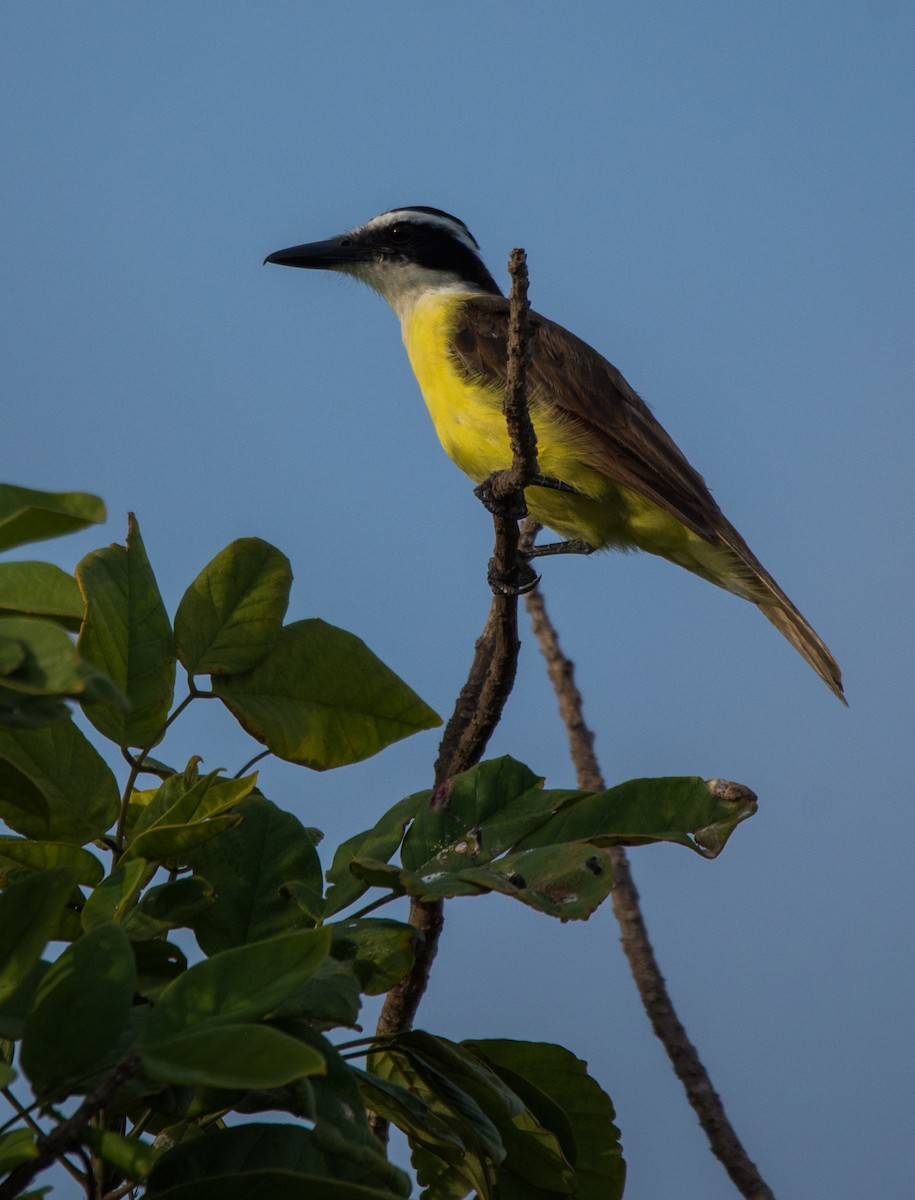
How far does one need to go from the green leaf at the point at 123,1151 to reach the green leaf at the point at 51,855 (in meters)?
0.34

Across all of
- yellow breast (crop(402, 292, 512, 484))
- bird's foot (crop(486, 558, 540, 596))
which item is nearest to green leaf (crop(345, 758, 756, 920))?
bird's foot (crop(486, 558, 540, 596))

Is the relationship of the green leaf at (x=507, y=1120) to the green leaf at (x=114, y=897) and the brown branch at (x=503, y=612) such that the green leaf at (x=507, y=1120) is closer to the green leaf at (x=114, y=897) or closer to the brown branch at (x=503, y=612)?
the green leaf at (x=114, y=897)

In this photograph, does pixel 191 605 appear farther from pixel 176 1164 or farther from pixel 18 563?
pixel 176 1164

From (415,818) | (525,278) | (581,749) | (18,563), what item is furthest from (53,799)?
(581,749)

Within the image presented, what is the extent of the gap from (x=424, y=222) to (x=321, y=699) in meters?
5.48

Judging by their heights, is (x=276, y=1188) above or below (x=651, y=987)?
below

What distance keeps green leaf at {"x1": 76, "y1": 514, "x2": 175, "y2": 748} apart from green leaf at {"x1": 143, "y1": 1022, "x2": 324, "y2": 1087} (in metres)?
0.56

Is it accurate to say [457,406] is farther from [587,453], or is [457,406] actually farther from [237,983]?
[237,983]

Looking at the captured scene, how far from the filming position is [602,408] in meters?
5.10

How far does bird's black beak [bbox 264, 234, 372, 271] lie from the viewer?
254 inches

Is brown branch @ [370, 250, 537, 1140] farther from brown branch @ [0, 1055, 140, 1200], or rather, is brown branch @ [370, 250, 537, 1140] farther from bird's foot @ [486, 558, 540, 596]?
brown branch @ [0, 1055, 140, 1200]

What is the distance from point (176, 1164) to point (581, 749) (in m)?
2.10

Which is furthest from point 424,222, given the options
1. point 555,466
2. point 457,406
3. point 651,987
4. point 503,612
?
point 651,987

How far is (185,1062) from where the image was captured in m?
0.87
